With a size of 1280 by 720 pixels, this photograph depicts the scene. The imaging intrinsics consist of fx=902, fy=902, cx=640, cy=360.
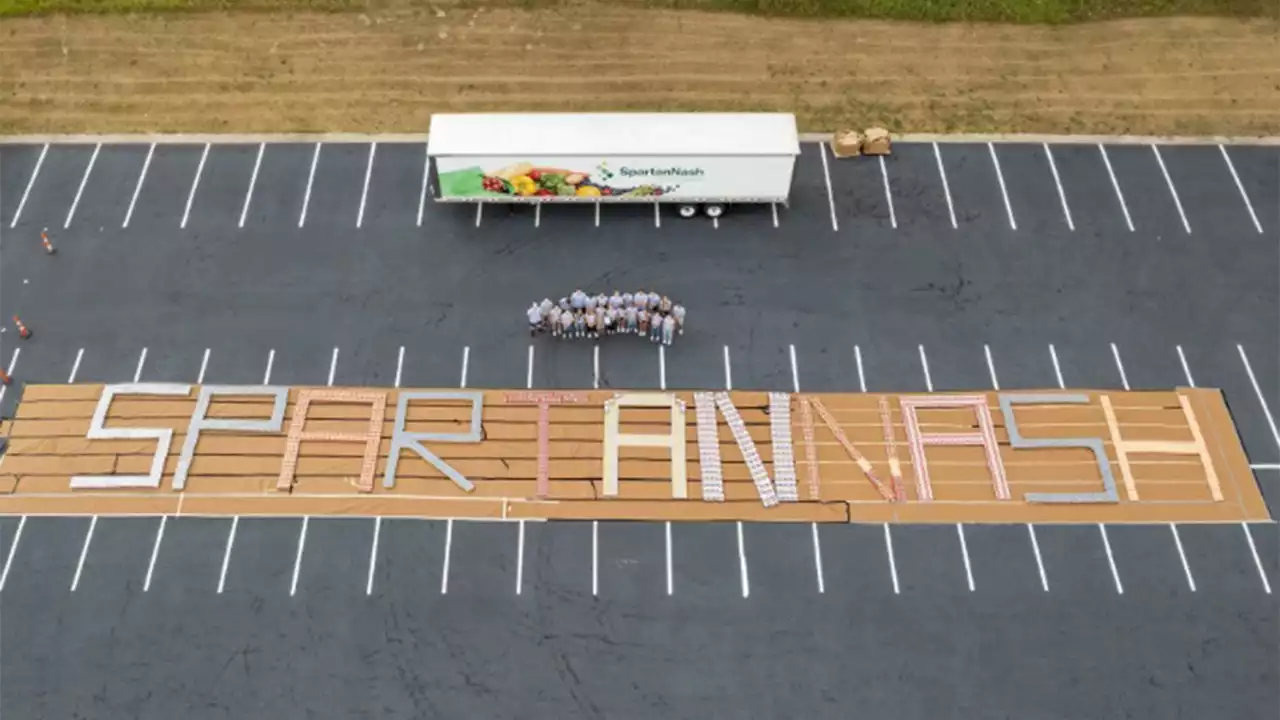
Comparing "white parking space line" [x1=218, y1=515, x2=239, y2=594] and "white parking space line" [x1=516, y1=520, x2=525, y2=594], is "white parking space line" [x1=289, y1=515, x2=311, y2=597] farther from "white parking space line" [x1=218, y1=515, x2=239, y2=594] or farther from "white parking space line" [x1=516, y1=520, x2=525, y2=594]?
"white parking space line" [x1=516, y1=520, x2=525, y2=594]

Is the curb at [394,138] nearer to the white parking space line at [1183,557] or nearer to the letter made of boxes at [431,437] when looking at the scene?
the letter made of boxes at [431,437]

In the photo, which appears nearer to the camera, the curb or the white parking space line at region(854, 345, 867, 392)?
the white parking space line at region(854, 345, 867, 392)

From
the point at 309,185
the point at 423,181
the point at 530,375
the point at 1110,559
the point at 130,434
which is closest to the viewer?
A: the point at 1110,559

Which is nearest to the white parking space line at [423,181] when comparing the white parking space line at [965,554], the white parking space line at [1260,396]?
the white parking space line at [965,554]

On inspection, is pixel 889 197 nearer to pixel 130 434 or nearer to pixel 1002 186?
pixel 1002 186

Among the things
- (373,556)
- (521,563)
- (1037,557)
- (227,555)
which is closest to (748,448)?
(521,563)

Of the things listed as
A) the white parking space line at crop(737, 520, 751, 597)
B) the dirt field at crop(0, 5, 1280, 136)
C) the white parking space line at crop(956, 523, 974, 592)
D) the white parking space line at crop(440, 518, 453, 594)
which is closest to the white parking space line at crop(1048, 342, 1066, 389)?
the white parking space line at crop(956, 523, 974, 592)
